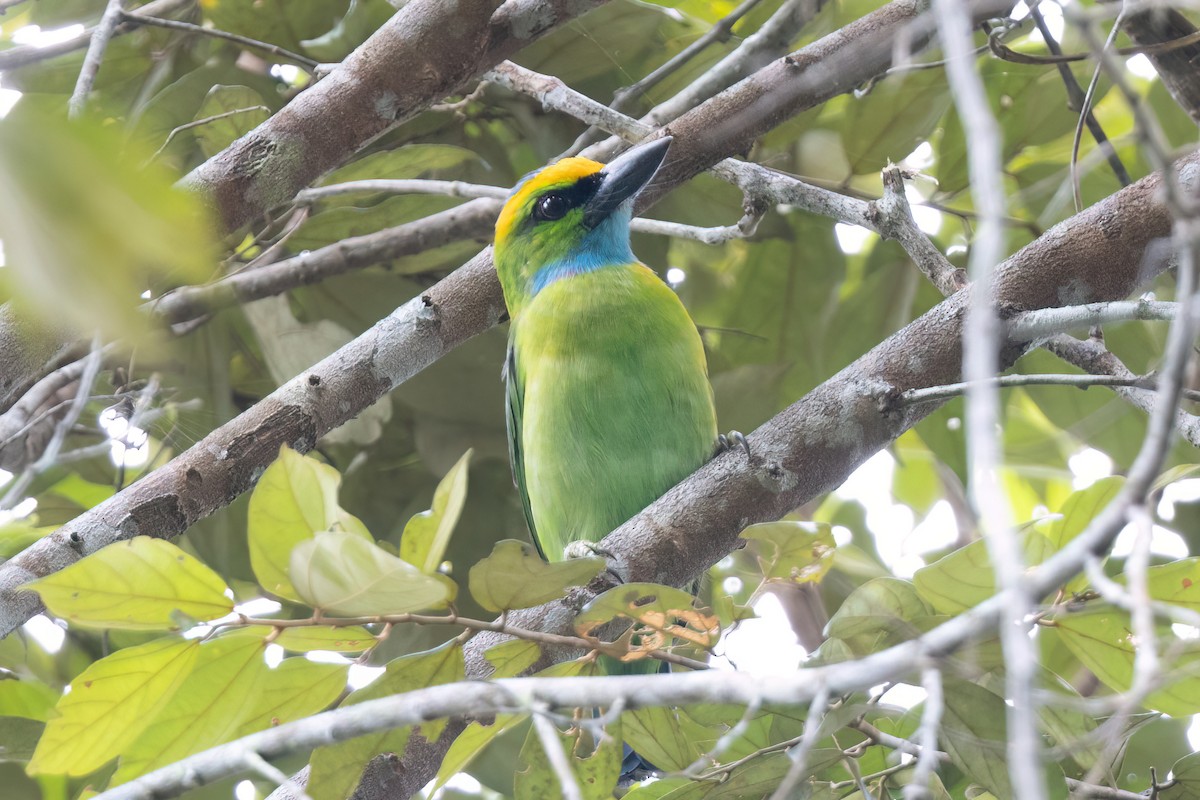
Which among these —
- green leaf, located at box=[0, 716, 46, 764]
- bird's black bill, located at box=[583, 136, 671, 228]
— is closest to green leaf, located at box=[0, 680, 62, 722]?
green leaf, located at box=[0, 716, 46, 764]

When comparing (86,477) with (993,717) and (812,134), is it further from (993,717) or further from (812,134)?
(993,717)

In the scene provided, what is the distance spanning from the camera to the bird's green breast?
8.45 feet

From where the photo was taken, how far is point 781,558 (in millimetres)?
1696

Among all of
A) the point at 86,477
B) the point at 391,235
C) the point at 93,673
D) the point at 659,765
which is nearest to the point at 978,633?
the point at 659,765

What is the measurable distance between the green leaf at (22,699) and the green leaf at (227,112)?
1.38m

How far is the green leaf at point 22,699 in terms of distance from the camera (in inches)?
100.0

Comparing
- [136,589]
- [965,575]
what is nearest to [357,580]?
[136,589]

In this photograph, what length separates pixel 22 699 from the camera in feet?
8.36

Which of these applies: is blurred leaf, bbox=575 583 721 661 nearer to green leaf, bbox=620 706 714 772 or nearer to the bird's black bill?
green leaf, bbox=620 706 714 772

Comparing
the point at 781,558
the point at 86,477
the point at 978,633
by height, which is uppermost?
the point at 86,477

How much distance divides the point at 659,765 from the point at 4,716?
1430 mm

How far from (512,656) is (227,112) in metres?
1.68

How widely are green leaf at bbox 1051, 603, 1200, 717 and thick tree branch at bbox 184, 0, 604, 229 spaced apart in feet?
5.04

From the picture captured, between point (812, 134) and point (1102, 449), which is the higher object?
point (812, 134)
